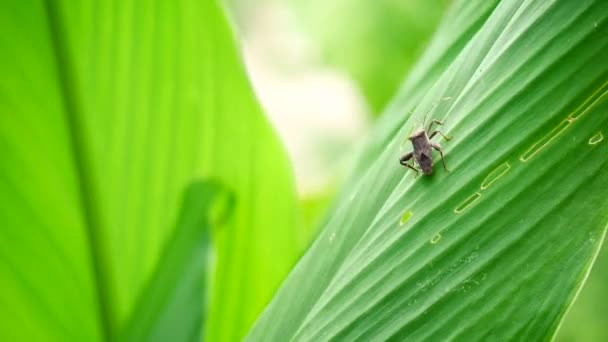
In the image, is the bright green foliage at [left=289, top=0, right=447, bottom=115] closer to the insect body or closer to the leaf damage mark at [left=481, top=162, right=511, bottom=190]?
the insect body

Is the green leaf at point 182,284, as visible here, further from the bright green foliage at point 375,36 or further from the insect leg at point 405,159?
the bright green foliage at point 375,36

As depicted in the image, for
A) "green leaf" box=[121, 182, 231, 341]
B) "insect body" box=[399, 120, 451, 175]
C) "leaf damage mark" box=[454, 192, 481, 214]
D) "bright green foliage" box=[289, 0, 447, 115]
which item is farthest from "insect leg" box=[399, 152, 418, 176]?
"bright green foliage" box=[289, 0, 447, 115]

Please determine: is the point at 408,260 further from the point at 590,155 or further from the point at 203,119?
the point at 203,119

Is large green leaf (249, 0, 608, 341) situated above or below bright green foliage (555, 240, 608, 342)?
above

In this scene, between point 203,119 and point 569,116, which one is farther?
point 203,119

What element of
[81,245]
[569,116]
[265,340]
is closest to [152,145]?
[81,245]

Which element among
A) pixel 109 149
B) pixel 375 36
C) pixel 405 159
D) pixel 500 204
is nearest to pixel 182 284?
pixel 109 149

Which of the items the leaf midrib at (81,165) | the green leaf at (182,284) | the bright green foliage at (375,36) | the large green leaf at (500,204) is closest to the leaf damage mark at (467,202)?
the large green leaf at (500,204)
